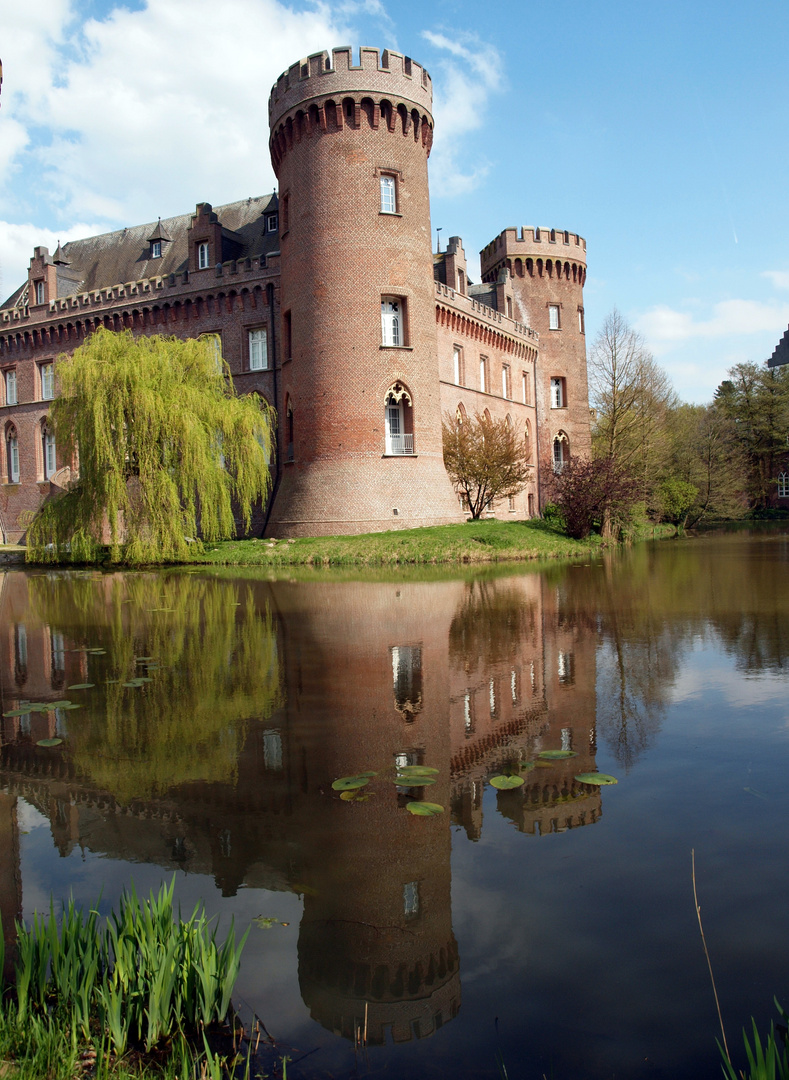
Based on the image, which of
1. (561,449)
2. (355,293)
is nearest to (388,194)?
(355,293)

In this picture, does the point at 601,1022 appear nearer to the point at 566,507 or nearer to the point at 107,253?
the point at 566,507

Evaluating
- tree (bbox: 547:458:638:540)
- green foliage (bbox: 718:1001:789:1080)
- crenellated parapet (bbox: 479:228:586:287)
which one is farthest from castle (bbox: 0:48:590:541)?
green foliage (bbox: 718:1001:789:1080)

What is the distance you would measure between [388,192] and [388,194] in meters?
0.07

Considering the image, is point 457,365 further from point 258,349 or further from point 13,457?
point 13,457

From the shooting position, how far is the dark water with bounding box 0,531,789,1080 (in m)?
2.20

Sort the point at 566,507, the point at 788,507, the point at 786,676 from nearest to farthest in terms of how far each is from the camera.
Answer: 1. the point at 786,676
2. the point at 566,507
3. the point at 788,507

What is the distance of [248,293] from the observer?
29.2 metres

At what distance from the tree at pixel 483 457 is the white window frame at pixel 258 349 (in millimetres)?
7341

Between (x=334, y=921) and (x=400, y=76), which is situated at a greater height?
(x=400, y=76)

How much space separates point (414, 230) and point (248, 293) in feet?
23.3

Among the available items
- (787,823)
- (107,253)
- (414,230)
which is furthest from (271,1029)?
(107,253)

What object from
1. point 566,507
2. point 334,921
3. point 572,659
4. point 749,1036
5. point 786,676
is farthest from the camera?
point 566,507

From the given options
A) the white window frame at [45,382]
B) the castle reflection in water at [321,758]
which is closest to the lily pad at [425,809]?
the castle reflection in water at [321,758]

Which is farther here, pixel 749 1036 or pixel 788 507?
pixel 788 507
